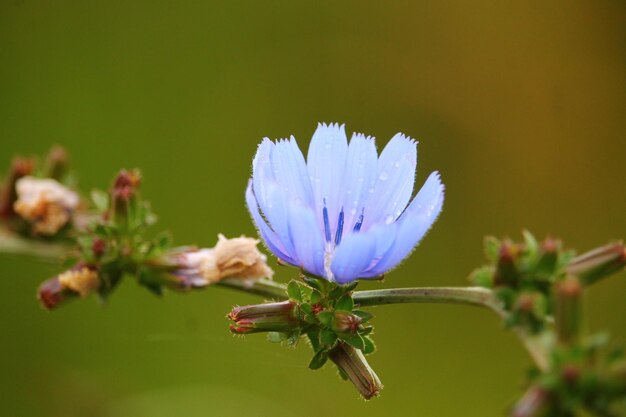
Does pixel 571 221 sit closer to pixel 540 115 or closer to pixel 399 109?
pixel 540 115

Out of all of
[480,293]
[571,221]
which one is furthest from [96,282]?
[571,221]

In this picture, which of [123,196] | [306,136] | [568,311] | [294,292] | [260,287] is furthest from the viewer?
[306,136]

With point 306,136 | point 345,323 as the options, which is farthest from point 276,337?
point 306,136

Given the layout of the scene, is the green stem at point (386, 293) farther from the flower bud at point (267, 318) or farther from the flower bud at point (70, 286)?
the flower bud at point (70, 286)

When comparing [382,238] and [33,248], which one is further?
[33,248]

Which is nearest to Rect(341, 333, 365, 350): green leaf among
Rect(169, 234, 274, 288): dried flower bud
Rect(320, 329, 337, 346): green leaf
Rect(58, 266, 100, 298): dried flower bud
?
Rect(320, 329, 337, 346): green leaf

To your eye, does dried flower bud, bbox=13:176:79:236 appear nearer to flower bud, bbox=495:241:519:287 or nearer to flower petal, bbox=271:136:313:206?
flower petal, bbox=271:136:313:206

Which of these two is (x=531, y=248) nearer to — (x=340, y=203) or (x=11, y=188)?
(x=340, y=203)
